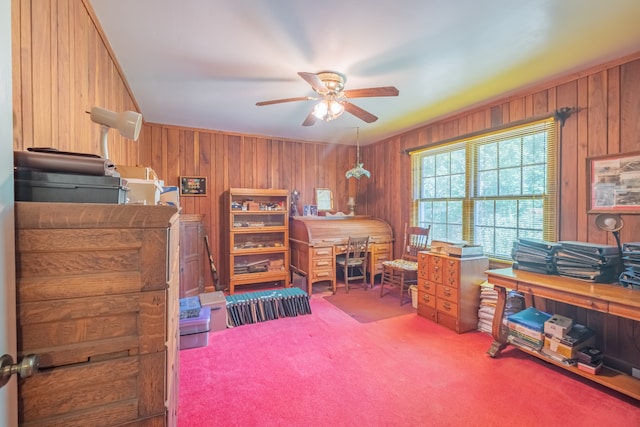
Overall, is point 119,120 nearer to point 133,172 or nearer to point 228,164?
point 133,172

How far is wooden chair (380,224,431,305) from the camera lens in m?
4.02

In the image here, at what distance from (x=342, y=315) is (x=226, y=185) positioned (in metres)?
2.68

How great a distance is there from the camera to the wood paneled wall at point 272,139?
1.19 m

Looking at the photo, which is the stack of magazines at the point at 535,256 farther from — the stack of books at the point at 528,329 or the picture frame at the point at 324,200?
the picture frame at the point at 324,200

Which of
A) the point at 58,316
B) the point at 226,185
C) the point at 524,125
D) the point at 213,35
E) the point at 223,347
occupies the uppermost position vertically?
the point at 213,35

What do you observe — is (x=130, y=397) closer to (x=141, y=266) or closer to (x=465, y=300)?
(x=141, y=266)

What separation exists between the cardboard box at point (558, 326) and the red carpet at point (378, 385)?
0.30 meters

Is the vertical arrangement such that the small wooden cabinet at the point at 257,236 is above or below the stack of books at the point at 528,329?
above

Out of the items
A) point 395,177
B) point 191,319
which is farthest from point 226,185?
point 395,177

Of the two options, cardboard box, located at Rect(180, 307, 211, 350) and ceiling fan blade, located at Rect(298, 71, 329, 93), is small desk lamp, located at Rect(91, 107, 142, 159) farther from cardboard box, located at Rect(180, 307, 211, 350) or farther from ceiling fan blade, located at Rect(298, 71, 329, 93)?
cardboard box, located at Rect(180, 307, 211, 350)

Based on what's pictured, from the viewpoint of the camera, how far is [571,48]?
2.15 metres

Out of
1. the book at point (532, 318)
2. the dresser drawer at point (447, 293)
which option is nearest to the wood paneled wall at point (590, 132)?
the book at point (532, 318)

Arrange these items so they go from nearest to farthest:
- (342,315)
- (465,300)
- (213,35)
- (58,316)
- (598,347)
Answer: (58,316) → (213,35) → (598,347) → (465,300) → (342,315)

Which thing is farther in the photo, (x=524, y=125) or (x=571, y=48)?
(x=524, y=125)
